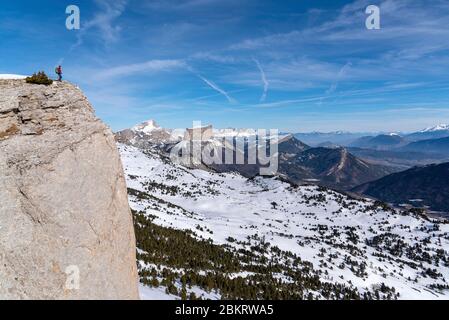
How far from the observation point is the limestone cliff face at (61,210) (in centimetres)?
1232

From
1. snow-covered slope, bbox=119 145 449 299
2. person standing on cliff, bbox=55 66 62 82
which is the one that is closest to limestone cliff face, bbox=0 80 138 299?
person standing on cliff, bbox=55 66 62 82

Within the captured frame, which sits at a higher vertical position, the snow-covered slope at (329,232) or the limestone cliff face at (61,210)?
the limestone cliff face at (61,210)

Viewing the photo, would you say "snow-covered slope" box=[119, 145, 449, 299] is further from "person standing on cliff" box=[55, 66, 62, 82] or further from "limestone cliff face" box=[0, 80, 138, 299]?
"person standing on cliff" box=[55, 66, 62, 82]

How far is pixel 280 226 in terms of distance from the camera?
130 m

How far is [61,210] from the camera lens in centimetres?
1305

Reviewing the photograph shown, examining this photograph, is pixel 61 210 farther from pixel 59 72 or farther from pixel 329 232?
pixel 329 232

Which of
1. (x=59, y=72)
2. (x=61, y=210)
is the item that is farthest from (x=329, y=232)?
(x=61, y=210)

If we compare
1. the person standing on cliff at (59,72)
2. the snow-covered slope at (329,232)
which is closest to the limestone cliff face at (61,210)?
the person standing on cliff at (59,72)

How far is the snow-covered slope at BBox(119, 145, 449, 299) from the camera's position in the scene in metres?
82.1

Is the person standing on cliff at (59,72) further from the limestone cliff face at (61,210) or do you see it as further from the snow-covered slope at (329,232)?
the snow-covered slope at (329,232)

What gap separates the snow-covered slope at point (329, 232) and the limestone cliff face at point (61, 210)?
840 inches

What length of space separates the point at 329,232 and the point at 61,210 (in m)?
130

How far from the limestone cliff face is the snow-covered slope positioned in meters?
21.3
